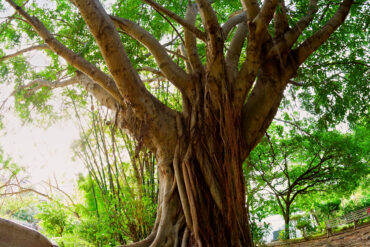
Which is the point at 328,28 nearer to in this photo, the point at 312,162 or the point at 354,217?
the point at 312,162

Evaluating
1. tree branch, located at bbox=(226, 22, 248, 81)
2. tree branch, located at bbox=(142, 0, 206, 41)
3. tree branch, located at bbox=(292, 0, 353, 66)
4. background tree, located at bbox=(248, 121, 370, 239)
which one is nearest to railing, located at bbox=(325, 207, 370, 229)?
background tree, located at bbox=(248, 121, 370, 239)

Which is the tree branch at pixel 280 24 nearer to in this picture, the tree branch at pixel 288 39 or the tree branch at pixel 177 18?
the tree branch at pixel 288 39

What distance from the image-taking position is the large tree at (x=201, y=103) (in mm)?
2266

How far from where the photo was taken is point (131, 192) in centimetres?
329

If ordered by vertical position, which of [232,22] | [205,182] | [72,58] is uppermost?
[232,22]

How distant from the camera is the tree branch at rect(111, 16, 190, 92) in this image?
8.55 ft

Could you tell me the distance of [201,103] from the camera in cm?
268

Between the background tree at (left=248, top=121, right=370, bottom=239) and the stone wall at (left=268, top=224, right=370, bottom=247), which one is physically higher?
the background tree at (left=248, top=121, right=370, bottom=239)

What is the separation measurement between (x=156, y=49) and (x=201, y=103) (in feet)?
2.07

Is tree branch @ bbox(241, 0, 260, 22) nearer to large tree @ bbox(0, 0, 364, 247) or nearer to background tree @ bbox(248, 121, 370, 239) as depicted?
large tree @ bbox(0, 0, 364, 247)

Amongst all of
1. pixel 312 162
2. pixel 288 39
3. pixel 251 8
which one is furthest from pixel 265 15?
pixel 312 162

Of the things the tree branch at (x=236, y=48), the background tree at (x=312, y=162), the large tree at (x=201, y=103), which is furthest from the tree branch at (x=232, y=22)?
the background tree at (x=312, y=162)

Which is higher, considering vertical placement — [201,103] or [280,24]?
[280,24]

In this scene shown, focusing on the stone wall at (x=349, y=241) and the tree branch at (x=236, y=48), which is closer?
the tree branch at (x=236, y=48)
